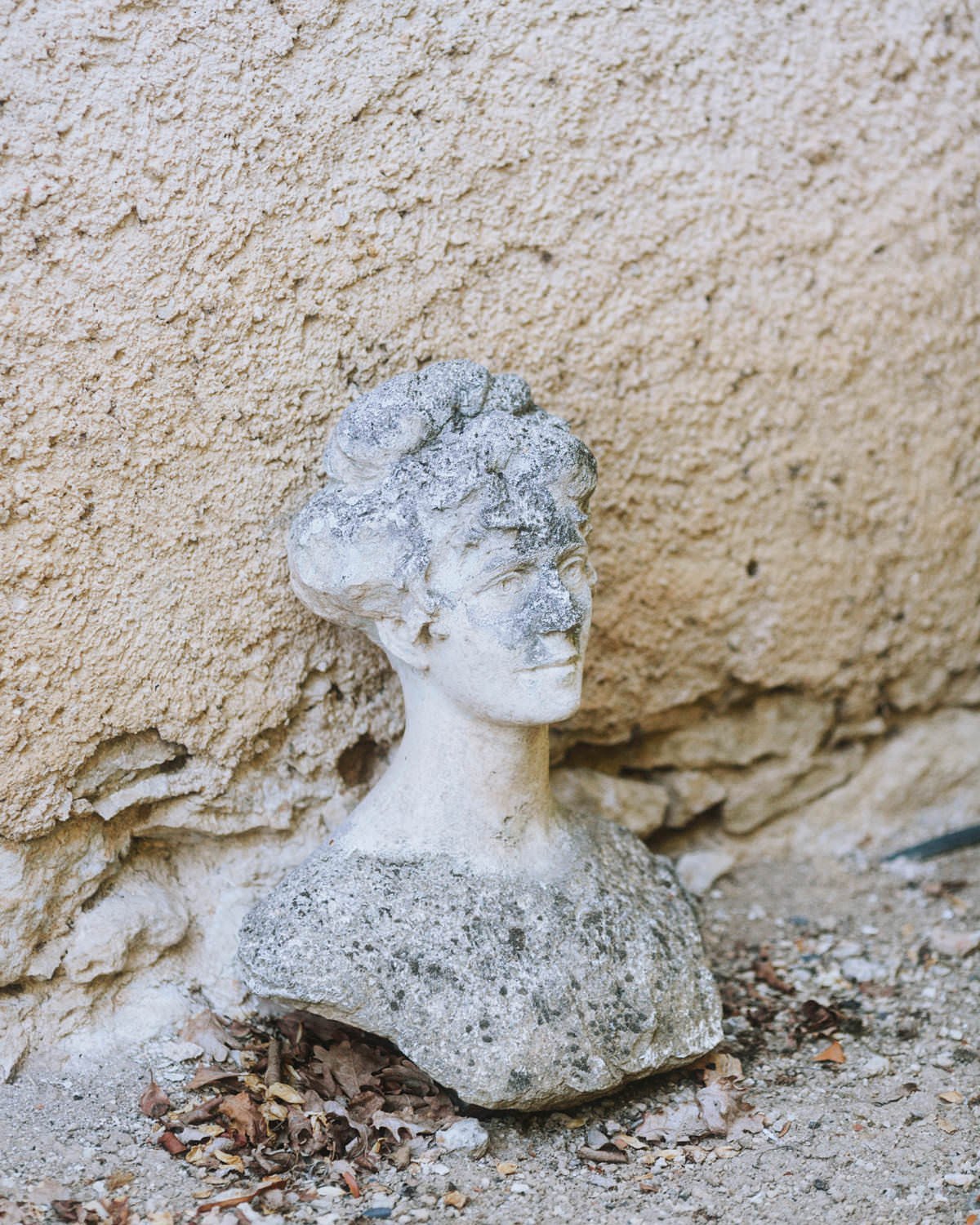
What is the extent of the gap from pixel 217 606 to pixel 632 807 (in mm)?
1173

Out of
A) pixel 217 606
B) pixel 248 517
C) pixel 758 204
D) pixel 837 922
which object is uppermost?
pixel 758 204

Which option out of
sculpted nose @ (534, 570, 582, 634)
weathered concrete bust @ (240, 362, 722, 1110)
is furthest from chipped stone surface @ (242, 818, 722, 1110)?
sculpted nose @ (534, 570, 582, 634)

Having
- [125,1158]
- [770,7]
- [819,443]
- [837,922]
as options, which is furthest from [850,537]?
[125,1158]

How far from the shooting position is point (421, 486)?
2.45 m

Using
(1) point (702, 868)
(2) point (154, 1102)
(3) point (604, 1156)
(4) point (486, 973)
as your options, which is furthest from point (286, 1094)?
(1) point (702, 868)

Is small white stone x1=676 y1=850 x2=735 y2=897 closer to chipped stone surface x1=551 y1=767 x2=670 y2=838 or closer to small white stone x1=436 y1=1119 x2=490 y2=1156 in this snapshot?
chipped stone surface x1=551 y1=767 x2=670 y2=838

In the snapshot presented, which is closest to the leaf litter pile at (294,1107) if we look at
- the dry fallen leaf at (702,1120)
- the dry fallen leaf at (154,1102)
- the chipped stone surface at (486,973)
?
the dry fallen leaf at (154,1102)

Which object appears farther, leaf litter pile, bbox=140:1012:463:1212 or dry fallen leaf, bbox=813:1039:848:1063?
dry fallen leaf, bbox=813:1039:848:1063

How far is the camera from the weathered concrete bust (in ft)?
7.98

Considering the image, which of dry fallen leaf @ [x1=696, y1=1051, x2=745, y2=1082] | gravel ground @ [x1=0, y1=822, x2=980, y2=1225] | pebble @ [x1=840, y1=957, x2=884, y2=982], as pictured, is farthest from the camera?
pebble @ [x1=840, y1=957, x2=884, y2=982]

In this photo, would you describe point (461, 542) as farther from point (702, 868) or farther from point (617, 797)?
point (702, 868)

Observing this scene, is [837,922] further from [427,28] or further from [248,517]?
[427,28]

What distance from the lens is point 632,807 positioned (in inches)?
132

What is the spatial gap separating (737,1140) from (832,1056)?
0.34 metres
